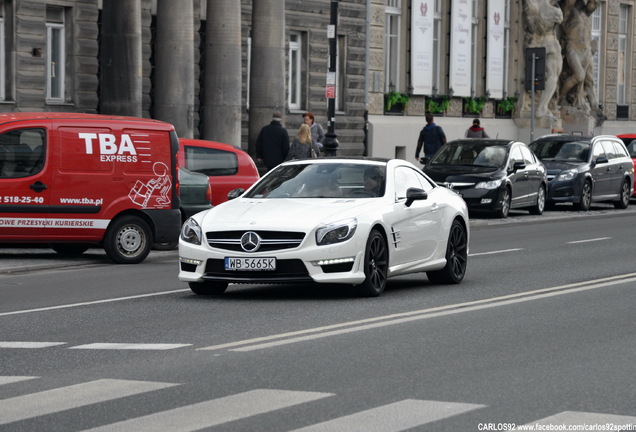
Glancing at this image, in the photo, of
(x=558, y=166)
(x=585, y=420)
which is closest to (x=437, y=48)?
(x=558, y=166)

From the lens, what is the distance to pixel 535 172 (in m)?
31.4

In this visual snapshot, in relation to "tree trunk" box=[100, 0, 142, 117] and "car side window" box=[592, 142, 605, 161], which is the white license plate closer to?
"tree trunk" box=[100, 0, 142, 117]

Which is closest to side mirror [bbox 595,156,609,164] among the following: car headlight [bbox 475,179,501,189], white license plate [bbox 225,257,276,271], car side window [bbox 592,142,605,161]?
car side window [bbox 592,142,605,161]

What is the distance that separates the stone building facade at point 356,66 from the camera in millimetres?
31062

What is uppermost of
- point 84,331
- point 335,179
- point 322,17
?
point 322,17

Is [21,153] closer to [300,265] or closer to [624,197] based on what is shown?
[300,265]

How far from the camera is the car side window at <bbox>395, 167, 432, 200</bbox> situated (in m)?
15.2

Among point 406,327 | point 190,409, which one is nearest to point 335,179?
point 406,327

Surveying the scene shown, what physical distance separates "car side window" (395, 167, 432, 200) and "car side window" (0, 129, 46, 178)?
5.01m

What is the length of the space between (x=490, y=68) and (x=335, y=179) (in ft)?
116

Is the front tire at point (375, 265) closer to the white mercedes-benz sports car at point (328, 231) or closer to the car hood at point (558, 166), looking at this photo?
the white mercedes-benz sports car at point (328, 231)

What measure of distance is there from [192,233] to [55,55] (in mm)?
18552

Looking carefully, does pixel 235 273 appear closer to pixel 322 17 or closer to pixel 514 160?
pixel 514 160

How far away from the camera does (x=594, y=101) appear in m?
55.0
